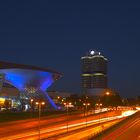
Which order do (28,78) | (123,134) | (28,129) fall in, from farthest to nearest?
(28,78) < (28,129) < (123,134)

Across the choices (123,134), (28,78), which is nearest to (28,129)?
(123,134)

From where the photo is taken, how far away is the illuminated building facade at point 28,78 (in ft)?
417

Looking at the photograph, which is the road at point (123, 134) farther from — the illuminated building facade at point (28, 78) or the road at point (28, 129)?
the illuminated building facade at point (28, 78)

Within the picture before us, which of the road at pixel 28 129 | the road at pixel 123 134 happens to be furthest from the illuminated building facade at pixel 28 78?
the road at pixel 123 134

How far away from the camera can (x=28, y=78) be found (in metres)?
137

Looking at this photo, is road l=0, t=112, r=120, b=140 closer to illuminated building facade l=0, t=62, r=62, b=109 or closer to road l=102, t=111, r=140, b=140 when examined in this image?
road l=102, t=111, r=140, b=140

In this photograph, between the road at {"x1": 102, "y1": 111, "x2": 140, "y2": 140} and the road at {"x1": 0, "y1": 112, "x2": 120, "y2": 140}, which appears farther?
the road at {"x1": 0, "y1": 112, "x2": 120, "y2": 140}

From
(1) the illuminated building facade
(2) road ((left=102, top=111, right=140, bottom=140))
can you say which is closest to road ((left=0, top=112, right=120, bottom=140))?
(2) road ((left=102, top=111, right=140, bottom=140))

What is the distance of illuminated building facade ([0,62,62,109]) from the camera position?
12712cm

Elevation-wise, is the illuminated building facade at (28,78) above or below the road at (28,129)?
above

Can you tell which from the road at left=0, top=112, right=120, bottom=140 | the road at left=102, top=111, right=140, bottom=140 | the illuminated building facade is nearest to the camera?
the road at left=102, top=111, right=140, bottom=140

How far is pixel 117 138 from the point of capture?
4456 centimetres

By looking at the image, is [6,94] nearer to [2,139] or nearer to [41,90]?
[41,90]

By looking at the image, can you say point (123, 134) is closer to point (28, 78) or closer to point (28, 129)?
point (28, 129)
